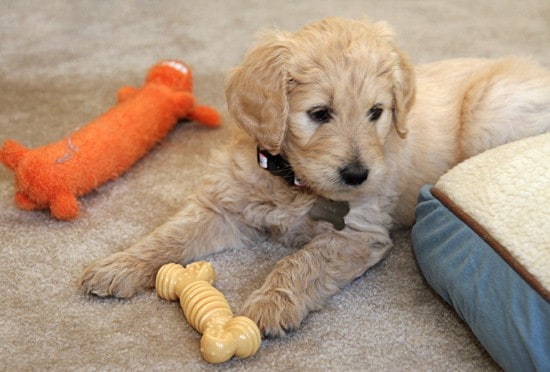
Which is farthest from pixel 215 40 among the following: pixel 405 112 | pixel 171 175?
pixel 405 112

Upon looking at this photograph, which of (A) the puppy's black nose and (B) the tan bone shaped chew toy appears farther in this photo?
(A) the puppy's black nose

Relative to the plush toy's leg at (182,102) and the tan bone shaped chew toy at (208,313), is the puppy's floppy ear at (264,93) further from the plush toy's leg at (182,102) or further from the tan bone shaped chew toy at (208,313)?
the plush toy's leg at (182,102)

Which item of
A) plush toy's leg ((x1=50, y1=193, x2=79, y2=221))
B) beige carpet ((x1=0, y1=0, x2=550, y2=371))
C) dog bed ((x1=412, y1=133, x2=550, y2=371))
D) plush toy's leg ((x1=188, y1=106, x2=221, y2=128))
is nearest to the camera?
dog bed ((x1=412, y1=133, x2=550, y2=371))

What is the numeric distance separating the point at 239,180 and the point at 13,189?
0.94 meters

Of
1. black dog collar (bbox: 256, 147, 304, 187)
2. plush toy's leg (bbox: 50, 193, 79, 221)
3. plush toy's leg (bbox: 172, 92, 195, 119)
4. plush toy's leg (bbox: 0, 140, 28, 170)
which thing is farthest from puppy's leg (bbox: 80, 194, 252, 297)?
plush toy's leg (bbox: 172, 92, 195, 119)

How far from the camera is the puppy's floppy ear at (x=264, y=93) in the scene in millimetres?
1914

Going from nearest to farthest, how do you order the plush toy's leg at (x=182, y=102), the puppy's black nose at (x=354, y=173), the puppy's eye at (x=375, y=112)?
the puppy's black nose at (x=354, y=173)
the puppy's eye at (x=375, y=112)
the plush toy's leg at (x=182, y=102)

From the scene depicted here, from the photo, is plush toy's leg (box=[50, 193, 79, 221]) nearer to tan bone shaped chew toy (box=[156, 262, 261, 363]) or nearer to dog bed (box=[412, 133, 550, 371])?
tan bone shaped chew toy (box=[156, 262, 261, 363])

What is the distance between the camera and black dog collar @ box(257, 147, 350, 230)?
2.07 metres

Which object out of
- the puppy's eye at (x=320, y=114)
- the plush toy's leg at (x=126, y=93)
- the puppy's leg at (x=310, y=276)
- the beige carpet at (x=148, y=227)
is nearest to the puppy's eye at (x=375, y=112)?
the puppy's eye at (x=320, y=114)

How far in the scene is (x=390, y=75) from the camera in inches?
78.7

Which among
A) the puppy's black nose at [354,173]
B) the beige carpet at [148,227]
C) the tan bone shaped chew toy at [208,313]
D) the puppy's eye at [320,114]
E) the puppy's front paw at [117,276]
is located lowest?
the beige carpet at [148,227]

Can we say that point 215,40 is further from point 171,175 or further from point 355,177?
point 355,177

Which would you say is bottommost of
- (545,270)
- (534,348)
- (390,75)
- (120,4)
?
(120,4)
